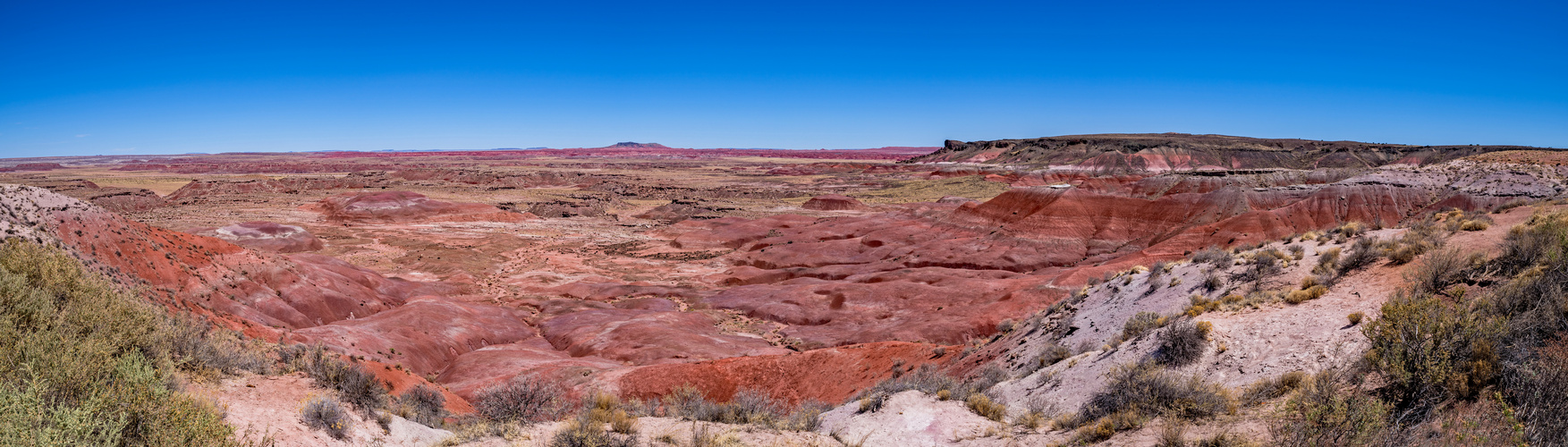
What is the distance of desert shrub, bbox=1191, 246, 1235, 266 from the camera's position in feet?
47.1

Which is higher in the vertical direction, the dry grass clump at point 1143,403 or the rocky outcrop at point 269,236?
the dry grass clump at point 1143,403

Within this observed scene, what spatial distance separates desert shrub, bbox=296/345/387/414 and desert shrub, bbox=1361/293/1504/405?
40.7 ft

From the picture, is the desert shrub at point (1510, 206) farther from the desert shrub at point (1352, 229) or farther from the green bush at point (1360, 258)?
A: the green bush at point (1360, 258)

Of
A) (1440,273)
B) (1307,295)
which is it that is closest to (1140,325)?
(1307,295)

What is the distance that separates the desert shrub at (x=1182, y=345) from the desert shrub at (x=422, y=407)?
11.7 metres

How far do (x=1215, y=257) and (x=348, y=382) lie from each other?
17.3m

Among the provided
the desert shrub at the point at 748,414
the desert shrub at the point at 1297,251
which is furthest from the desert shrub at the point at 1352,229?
the desert shrub at the point at 748,414

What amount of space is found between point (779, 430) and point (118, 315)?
28.1 feet

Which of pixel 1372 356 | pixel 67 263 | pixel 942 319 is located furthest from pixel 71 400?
pixel 942 319

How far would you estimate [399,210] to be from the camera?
214 ft

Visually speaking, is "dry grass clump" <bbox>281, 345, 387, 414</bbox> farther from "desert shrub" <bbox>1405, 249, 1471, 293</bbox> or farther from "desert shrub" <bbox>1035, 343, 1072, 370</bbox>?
"desert shrub" <bbox>1405, 249, 1471, 293</bbox>

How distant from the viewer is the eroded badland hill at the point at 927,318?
7.32 metres

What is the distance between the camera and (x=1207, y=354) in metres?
10.1

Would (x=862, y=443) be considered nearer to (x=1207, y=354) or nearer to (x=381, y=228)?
(x=1207, y=354)
